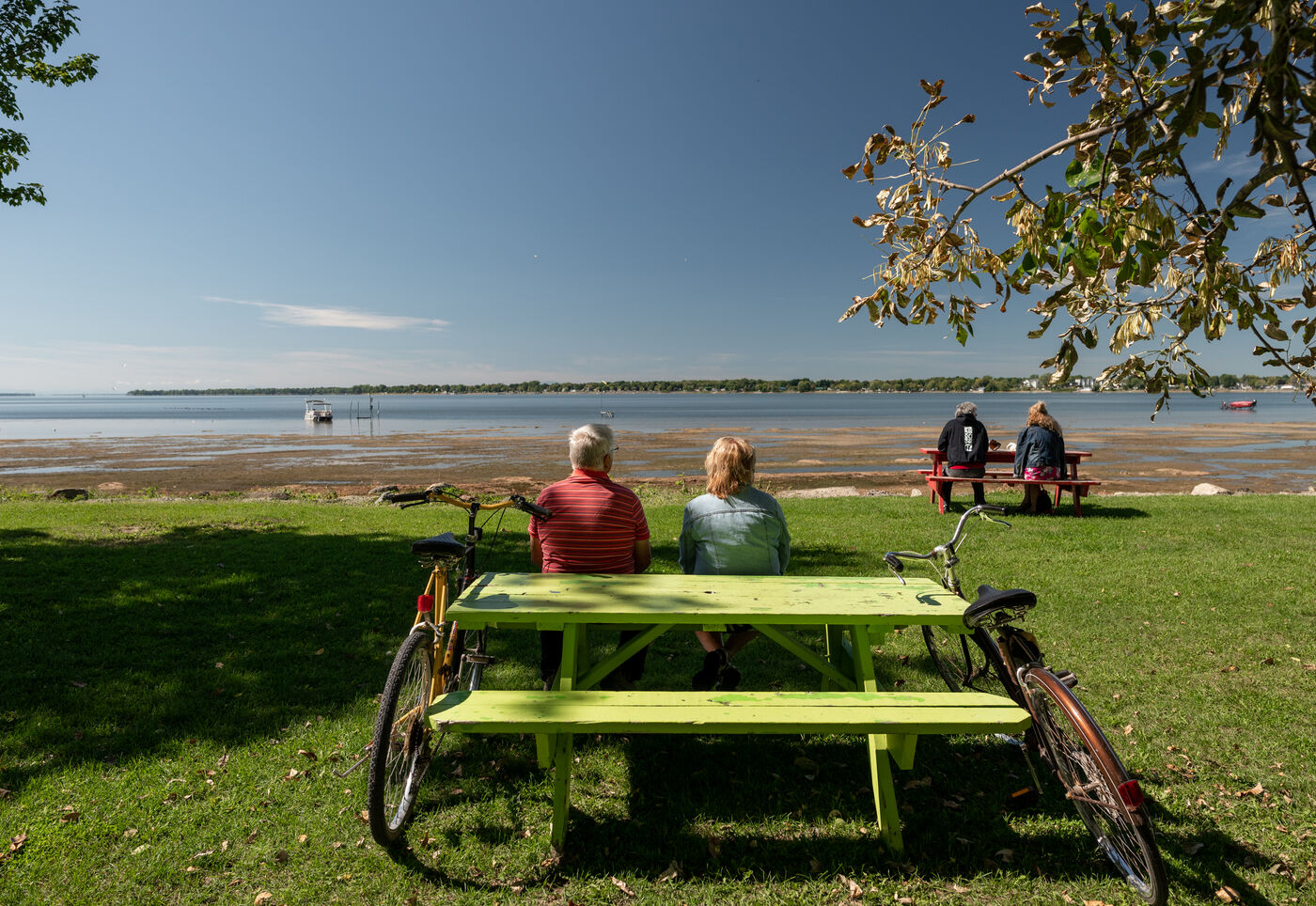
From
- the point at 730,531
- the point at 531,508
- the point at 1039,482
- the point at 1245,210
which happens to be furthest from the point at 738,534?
the point at 1039,482

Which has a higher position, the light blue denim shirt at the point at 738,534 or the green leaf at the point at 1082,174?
the green leaf at the point at 1082,174

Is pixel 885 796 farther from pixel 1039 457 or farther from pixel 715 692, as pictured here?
pixel 1039 457

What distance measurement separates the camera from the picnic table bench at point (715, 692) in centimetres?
286

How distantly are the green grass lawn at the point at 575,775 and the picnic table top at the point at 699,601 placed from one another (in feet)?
3.35

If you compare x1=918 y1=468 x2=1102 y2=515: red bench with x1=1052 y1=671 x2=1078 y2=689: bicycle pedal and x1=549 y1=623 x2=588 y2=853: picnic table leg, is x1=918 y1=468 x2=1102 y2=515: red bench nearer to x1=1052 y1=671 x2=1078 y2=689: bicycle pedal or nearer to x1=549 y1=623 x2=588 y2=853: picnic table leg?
x1=1052 y1=671 x2=1078 y2=689: bicycle pedal

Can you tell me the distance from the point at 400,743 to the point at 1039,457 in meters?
11.4

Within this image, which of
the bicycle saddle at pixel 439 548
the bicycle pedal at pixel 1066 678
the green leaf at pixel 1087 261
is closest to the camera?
the green leaf at pixel 1087 261

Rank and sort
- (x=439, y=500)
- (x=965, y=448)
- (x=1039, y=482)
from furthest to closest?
(x=965, y=448)
(x=1039, y=482)
(x=439, y=500)

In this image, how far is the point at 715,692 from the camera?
333cm

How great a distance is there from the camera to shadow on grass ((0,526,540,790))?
4324 mm

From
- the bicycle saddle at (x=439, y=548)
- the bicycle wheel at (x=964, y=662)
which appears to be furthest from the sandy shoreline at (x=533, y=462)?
the bicycle saddle at (x=439, y=548)

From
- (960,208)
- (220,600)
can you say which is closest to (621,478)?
(220,600)

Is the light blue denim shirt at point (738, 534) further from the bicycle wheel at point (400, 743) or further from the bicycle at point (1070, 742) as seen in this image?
the bicycle wheel at point (400, 743)

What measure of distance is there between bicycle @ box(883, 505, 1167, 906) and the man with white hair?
1564mm
